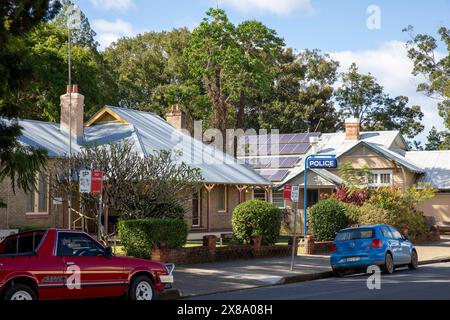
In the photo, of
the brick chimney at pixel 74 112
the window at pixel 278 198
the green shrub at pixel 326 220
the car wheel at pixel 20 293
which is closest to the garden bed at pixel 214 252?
the green shrub at pixel 326 220

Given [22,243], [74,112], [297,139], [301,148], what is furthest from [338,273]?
[297,139]

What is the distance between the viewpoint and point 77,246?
1386 centimetres

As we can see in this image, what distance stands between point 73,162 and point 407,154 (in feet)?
110

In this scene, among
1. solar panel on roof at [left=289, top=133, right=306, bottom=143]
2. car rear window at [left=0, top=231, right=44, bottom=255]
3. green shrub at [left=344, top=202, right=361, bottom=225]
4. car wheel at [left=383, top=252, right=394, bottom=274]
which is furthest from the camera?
solar panel on roof at [left=289, top=133, right=306, bottom=143]

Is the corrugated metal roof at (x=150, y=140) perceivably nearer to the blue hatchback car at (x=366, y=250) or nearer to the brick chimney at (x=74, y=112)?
the brick chimney at (x=74, y=112)

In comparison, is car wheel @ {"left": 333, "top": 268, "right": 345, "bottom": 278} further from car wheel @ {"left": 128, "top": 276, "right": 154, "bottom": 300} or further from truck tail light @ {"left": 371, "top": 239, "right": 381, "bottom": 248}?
car wheel @ {"left": 128, "top": 276, "right": 154, "bottom": 300}

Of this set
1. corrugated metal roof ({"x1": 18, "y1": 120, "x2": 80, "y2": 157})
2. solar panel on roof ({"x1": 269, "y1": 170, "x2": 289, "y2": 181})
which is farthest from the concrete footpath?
solar panel on roof ({"x1": 269, "y1": 170, "x2": 289, "y2": 181})

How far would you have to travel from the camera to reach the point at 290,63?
70000 mm

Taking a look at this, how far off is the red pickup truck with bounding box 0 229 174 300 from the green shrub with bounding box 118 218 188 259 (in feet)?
24.0

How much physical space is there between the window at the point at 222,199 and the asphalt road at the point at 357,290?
1653cm

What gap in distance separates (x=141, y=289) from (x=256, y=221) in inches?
503

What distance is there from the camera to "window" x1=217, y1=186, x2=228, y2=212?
38000mm
